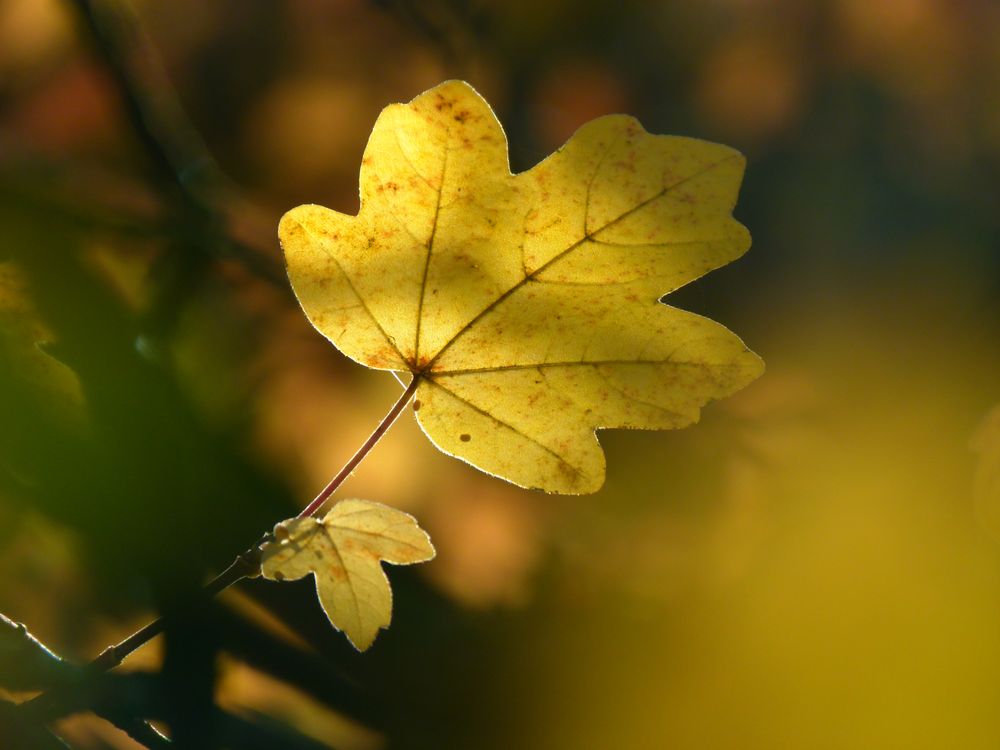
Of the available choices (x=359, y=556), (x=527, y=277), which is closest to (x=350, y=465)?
(x=359, y=556)

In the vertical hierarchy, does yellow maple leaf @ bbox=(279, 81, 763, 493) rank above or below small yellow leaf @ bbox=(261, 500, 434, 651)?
above

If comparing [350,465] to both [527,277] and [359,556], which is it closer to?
[359,556]

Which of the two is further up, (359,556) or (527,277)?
(527,277)

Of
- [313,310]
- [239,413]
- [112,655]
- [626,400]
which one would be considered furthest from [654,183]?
[239,413]

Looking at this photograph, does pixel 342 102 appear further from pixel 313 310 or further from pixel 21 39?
pixel 313 310

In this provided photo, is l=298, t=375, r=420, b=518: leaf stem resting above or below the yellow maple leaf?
below
